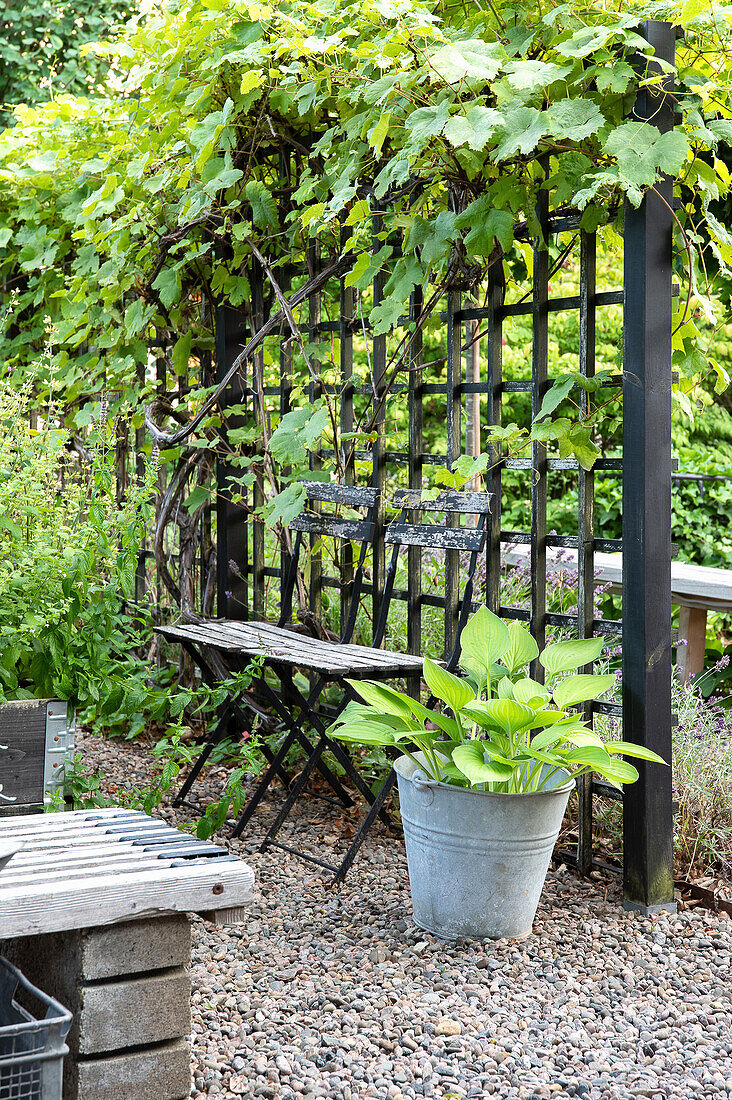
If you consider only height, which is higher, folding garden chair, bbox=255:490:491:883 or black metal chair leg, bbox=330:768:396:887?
folding garden chair, bbox=255:490:491:883

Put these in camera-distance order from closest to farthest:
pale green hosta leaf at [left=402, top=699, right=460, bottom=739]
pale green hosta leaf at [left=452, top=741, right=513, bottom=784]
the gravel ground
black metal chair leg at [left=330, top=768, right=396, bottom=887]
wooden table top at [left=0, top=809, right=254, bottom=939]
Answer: wooden table top at [left=0, top=809, right=254, bottom=939] < the gravel ground < pale green hosta leaf at [left=452, top=741, right=513, bottom=784] < pale green hosta leaf at [left=402, top=699, right=460, bottom=739] < black metal chair leg at [left=330, top=768, right=396, bottom=887]

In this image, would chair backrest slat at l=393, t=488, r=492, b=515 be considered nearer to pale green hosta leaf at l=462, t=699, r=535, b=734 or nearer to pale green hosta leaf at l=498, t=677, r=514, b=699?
pale green hosta leaf at l=498, t=677, r=514, b=699

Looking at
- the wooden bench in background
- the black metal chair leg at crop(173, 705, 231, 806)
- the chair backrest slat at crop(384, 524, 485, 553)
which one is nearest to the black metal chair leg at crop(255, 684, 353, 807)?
the black metal chair leg at crop(173, 705, 231, 806)

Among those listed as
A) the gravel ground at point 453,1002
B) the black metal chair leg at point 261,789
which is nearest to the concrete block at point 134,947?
the gravel ground at point 453,1002

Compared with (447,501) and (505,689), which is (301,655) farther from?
(505,689)

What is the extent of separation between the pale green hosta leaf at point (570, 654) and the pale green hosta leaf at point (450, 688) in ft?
0.83

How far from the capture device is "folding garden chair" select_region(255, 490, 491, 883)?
334 cm

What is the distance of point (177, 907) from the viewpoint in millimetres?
1924

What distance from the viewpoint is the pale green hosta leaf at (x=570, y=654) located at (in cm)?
302

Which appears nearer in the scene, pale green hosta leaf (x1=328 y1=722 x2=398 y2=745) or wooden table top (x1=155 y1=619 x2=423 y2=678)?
pale green hosta leaf (x1=328 y1=722 x2=398 y2=745)

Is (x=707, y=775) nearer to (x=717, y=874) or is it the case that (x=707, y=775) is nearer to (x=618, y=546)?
(x=717, y=874)

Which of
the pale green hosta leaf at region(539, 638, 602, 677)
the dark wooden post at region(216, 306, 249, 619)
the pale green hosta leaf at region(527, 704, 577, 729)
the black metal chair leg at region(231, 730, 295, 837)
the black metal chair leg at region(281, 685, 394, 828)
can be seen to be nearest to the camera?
the pale green hosta leaf at region(527, 704, 577, 729)

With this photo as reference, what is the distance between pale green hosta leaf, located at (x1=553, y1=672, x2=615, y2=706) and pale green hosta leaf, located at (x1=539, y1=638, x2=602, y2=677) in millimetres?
50

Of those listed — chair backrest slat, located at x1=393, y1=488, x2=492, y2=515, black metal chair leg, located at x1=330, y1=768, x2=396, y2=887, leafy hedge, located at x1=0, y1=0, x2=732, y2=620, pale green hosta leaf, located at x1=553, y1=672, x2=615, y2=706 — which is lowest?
black metal chair leg, located at x1=330, y1=768, x2=396, y2=887
